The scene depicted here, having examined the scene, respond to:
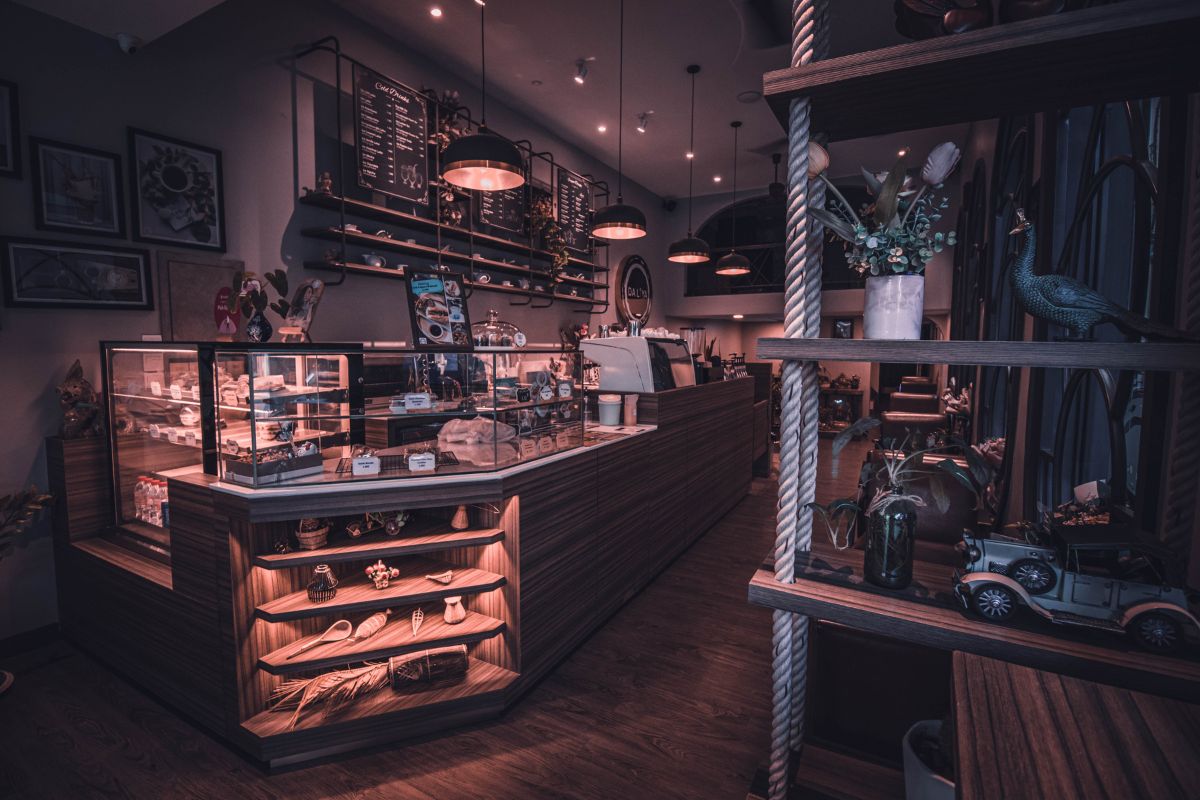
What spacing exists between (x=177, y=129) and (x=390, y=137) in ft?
4.55

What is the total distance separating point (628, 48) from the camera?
4.74m

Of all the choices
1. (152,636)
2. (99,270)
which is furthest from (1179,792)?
(99,270)

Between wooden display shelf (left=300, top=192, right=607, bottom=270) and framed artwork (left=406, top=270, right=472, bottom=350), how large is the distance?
203 centimetres

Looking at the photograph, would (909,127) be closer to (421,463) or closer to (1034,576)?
(1034,576)

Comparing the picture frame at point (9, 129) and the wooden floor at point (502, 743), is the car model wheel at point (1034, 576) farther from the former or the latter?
the picture frame at point (9, 129)

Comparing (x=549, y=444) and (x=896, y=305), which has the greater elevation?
(x=896, y=305)

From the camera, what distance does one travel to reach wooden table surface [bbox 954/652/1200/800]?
0.71m

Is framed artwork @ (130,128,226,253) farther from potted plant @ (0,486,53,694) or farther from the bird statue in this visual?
the bird statue

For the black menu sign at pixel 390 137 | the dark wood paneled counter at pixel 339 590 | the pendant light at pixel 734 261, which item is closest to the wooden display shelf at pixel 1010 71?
the dark wood paneled counter at pixel 339 590

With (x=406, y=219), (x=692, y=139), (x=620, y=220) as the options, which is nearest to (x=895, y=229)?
(x=620, y=220)

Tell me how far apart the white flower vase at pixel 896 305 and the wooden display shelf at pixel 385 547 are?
1803mm

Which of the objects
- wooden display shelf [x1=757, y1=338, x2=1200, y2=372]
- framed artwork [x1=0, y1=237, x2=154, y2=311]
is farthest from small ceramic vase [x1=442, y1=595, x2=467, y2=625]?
framed artwork [x1=0, y1=237, x2=154, y2=311]

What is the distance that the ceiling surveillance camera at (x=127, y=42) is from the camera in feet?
9.63

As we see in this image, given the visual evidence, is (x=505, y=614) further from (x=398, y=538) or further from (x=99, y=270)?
(x=99, y=270)
